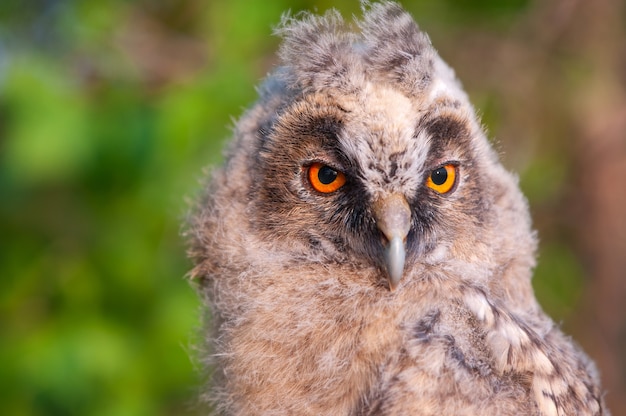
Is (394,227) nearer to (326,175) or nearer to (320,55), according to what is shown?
(326,175)

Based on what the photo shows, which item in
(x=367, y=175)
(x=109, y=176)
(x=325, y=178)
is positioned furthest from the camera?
(x=109, y=176)

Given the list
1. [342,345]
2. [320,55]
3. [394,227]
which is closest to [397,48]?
[320,55]

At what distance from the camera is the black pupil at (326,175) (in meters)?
2.33

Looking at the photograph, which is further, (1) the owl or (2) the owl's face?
(2) the owl's face

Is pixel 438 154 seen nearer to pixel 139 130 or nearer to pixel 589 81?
pixel 139 130

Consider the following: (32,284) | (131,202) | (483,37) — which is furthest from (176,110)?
(483,37)

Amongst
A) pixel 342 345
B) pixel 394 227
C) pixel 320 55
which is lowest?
pixel 342 345

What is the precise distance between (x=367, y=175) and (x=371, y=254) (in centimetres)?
23

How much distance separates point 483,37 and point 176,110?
2.23m

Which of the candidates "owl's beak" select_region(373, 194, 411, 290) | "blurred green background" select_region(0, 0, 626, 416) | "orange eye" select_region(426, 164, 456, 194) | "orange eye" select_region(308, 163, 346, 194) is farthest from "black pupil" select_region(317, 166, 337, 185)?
"blurred green background" select_region(0, 0, 626, 416)

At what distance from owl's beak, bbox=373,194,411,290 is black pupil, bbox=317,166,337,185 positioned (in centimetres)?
17

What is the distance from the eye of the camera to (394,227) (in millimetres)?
2164

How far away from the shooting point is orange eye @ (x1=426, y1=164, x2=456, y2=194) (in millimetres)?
2354

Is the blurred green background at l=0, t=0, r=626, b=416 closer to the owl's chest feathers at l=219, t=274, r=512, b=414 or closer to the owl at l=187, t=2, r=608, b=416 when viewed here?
the owl at l=187, t=2, r=608, b=416
